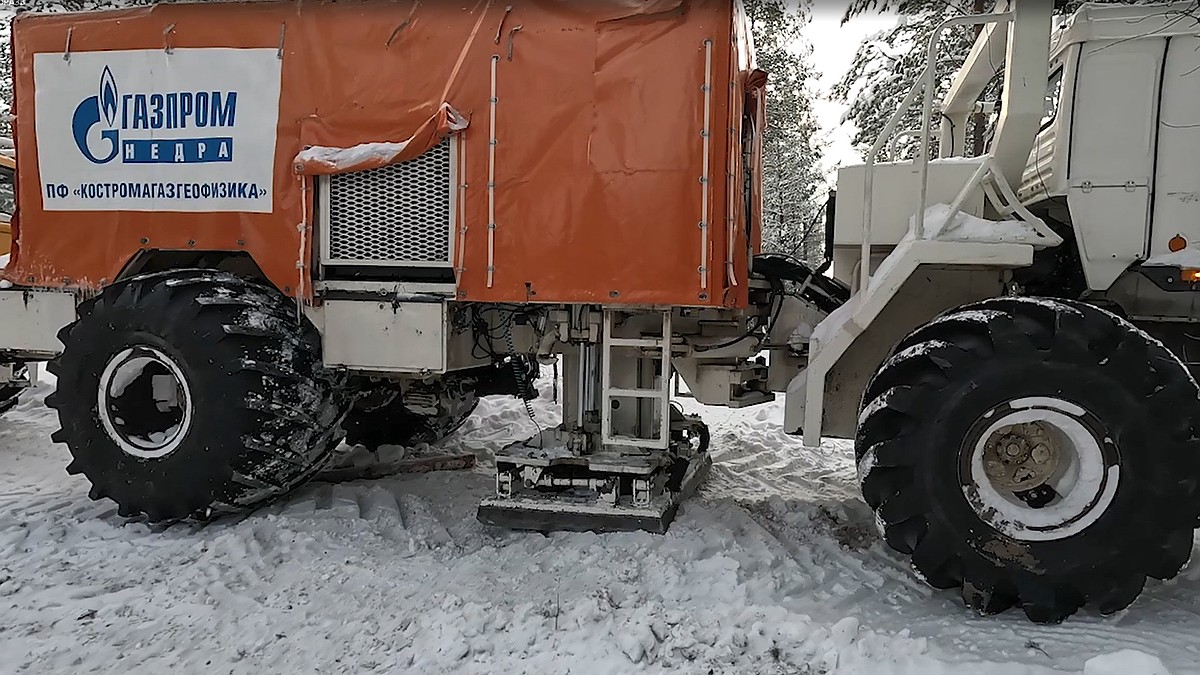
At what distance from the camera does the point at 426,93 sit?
15.1 ft

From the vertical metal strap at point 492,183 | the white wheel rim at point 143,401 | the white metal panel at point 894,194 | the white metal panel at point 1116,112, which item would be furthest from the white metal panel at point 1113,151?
the white wheel rim at point 143,401

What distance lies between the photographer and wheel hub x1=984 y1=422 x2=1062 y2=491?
3.70 metres

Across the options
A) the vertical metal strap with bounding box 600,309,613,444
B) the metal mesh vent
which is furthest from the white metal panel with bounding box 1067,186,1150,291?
the metal mesh vent

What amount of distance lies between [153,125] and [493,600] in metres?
3.42

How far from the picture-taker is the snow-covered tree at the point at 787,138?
16.1 m

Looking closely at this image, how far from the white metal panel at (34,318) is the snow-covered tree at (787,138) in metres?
10.0

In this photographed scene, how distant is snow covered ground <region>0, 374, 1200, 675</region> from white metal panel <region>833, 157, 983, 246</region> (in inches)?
66.9

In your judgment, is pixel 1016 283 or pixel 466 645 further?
pixel 1016 283

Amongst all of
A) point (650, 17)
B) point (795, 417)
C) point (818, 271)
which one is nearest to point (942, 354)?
point (795, 417)

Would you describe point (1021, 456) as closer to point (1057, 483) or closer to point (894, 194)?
point (1057, 483)

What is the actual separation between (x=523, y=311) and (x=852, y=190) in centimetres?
204

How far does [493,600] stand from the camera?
3807 mm

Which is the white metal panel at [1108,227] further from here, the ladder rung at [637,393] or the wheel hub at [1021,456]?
the ladder rung at [637,393]

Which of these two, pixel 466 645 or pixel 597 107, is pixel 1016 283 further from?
pixel 466 645
